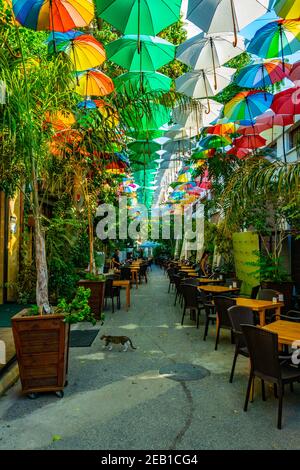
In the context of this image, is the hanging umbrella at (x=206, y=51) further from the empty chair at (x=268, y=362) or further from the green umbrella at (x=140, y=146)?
the empty chair at (x=268, y=362)

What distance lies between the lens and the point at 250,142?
10602mm

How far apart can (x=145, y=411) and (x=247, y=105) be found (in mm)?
6918

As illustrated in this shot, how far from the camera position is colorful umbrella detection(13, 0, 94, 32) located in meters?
5.12

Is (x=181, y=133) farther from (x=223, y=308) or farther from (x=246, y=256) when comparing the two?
(x=223, y=308)

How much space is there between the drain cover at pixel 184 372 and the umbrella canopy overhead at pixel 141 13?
5.07 metres

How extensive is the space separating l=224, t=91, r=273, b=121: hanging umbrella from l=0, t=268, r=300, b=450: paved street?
5.32 meters

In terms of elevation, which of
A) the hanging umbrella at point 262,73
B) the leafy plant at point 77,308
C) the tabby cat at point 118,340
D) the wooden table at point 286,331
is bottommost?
the tabby cat at point 118,340

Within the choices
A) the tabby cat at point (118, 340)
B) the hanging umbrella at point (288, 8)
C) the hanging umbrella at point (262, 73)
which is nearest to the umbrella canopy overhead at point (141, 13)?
the hanging umbrella at point (288, 8)

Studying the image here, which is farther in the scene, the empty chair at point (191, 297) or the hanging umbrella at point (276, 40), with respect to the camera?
the empty chair at point (191, 297)

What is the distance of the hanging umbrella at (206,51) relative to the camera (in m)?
7.11

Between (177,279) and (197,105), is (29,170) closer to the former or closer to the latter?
(197,105)

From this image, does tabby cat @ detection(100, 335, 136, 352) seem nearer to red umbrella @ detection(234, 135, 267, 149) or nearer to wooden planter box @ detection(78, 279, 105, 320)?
wooden planter box @ detection(78, 279, 105, 320)

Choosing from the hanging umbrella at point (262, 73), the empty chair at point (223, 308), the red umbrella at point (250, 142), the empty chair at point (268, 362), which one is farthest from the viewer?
the red umbrella at point (250, 142)

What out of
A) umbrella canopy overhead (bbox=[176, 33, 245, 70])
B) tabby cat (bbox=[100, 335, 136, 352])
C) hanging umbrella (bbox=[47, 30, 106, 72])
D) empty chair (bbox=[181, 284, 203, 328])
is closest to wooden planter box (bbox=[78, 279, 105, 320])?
empty chair (bbox=[181, 284, 203, 328])
